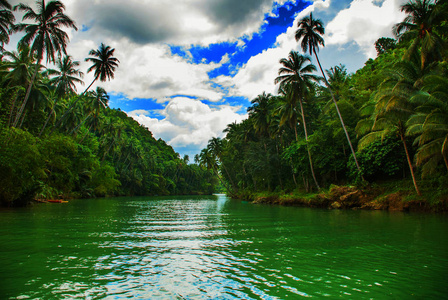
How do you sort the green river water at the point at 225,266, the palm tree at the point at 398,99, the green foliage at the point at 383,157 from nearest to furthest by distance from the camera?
the green river water at the point at 225,266
the palm tree at the point at 398,99
the green foliage at the point at 383,157

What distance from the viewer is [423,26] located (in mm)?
19391

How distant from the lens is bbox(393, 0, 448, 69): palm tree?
18.2 metres

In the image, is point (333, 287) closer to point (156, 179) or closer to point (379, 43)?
point (379, 43)

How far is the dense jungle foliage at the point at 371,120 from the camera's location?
16.8 meters

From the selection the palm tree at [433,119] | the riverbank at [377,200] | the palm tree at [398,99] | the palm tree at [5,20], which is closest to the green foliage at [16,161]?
the palm tree at [5,20]

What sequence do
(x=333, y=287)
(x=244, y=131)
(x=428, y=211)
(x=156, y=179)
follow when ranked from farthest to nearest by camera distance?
1. (x=156, y=179)
2. (x=244, y=131)
3. (x=428, y=211)
4. (x=333, y=287)

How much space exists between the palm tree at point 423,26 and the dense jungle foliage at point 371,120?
7 centimetres

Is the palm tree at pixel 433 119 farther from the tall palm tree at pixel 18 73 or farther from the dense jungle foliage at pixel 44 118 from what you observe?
the tall palm tree at pixel 18 73

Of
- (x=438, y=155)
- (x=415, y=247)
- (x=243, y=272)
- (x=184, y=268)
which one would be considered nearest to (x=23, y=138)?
(x=184, y=268)

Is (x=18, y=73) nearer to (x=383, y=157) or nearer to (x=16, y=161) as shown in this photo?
(x=16, y=161)

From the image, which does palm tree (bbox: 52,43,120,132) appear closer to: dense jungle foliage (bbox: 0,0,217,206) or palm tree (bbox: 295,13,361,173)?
dense jungle foliage (bbox: 0,0,217,206)

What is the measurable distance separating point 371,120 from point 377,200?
679 centimetres

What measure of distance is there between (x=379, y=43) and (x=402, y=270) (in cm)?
5270

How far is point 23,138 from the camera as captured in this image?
19609mm
